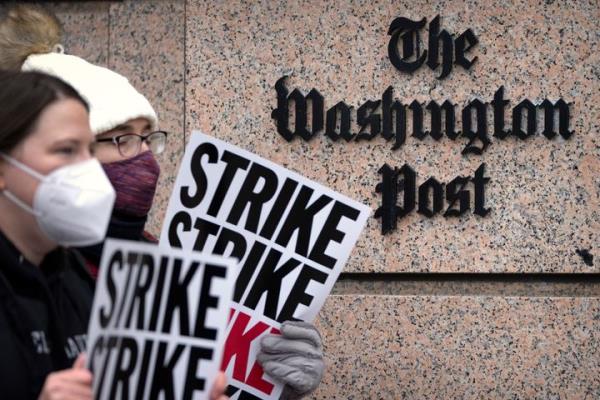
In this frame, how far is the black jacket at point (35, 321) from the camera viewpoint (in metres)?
2.26

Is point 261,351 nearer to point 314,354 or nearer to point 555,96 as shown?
point 314,354

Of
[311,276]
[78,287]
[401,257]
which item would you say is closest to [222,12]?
[401,257]

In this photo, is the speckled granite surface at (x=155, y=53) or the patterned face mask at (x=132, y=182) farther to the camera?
the speckled granite surface at (x=155, y=53)

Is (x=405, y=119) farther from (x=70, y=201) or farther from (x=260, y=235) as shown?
(x=70, y=201)

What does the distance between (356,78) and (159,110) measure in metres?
0.83

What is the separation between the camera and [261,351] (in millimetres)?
3338

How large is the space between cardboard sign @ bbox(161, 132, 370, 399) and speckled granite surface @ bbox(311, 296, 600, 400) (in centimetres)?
118

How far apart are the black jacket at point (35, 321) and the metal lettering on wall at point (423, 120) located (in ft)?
6.90

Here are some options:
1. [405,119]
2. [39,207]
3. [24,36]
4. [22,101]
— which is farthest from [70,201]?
[405,119]

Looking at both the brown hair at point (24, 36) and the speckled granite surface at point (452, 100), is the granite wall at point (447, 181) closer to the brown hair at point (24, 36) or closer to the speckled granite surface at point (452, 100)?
the speckled granite surface at point (452, 100)

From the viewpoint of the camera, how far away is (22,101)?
93.8 inches

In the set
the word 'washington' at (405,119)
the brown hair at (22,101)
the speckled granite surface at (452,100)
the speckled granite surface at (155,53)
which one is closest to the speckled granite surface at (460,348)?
the speckled granite surface at (452,100)

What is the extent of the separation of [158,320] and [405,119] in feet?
7.64

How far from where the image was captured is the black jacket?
88.8 inches
